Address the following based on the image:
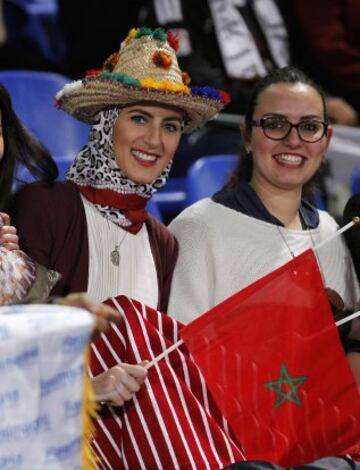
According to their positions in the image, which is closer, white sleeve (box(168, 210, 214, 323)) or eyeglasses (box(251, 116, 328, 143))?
white sleeve (box(168, 210, 214, 323))

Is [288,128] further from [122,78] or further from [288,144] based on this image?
[122,78]

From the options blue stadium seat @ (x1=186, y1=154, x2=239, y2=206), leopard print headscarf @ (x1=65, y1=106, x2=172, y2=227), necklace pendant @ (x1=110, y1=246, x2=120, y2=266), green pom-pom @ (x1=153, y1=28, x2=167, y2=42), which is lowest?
blue stadium seat @ (x1=186, y1=154, x2=239, y2=206)

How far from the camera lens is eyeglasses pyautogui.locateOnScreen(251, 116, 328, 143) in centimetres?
338

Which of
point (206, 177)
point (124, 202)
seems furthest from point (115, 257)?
point (206, 177)

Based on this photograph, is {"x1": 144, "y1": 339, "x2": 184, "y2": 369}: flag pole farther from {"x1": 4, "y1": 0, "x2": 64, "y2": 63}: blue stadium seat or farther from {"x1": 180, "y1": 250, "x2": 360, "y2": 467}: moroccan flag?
{"x1": 4, "y1": 0, "x2": 64, "y2": 63}: blue stadium seat

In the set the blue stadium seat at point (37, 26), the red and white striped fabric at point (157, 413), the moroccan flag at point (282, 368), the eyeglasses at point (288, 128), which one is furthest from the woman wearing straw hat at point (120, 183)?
the blue stadium seat at point (37, 26)

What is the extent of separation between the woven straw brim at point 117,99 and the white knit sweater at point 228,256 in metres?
0.31

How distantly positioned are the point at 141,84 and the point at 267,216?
1.97ft

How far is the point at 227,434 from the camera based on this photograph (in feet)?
9.02

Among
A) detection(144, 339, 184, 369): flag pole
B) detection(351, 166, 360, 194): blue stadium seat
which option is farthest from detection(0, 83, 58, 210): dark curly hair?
detection(351, 166, 360, 194): blue stadium seat

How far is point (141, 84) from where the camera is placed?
3088 mm

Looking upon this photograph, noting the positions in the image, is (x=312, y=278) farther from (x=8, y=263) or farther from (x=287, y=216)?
(x=8, y=263)

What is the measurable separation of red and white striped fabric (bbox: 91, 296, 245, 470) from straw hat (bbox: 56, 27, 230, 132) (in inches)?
25.6

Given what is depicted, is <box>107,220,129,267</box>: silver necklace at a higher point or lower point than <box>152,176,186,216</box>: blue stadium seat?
higher
